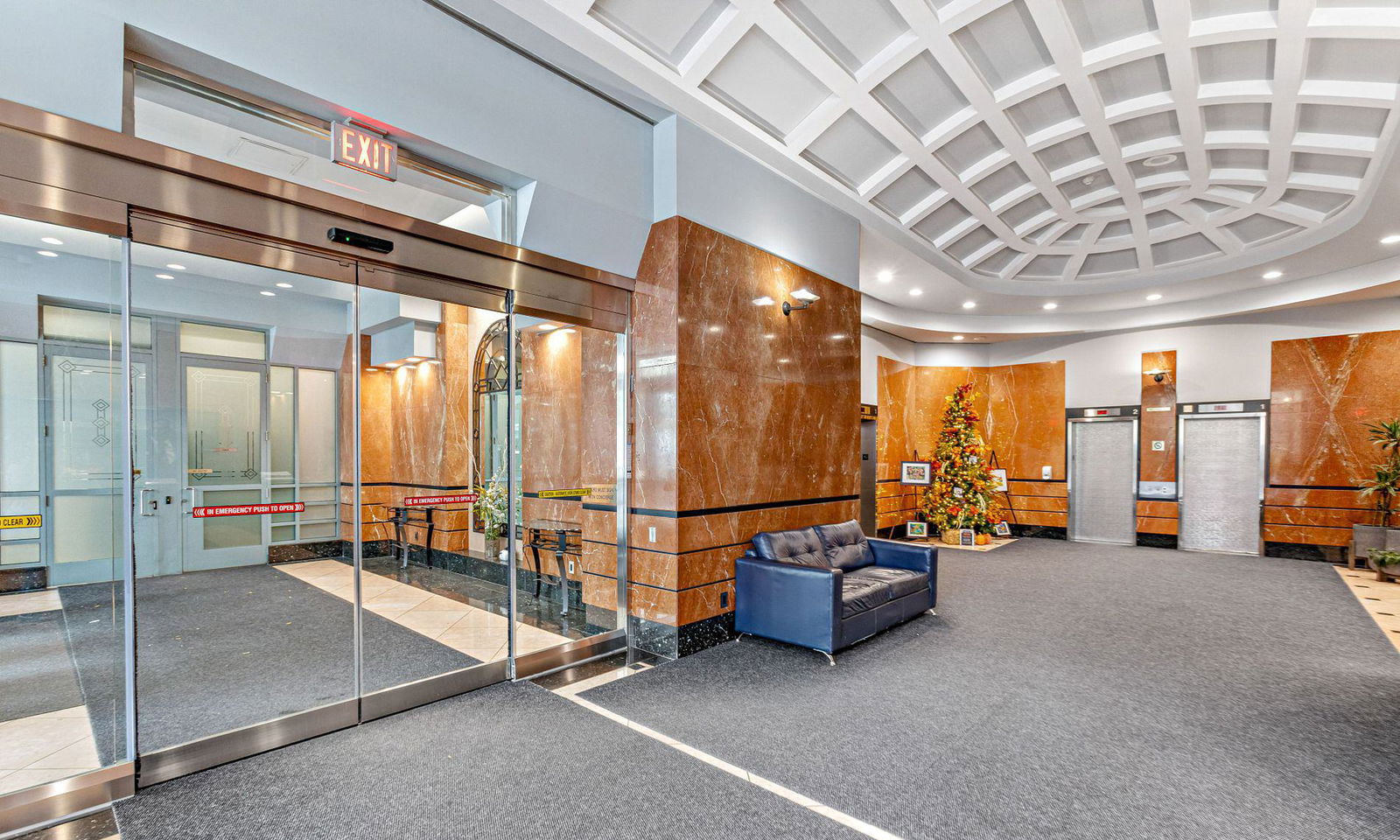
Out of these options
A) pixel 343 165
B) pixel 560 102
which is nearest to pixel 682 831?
pixel 343 165

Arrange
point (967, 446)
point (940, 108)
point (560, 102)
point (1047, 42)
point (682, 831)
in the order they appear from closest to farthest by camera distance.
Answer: point (682, 831) → point (560, 102) → point (1047, 42) → point (940, 108) → point (967, 446)

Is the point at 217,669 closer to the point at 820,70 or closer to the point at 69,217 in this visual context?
the point at 69,217

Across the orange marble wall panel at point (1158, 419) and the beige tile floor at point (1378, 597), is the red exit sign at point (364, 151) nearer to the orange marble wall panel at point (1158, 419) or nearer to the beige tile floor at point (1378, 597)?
the beige tile floor at point (1378, 597)

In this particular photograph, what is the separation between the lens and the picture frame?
11.9 meters

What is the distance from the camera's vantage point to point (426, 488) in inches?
179

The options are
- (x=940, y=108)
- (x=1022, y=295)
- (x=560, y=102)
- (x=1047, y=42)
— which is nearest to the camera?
(x=560, y=102)

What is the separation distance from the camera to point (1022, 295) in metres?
10.6

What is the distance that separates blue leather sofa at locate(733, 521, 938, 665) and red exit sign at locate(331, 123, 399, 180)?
3845 mm

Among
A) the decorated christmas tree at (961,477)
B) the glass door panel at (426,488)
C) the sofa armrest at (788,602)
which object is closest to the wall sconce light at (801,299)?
the sofa armrest at (788,602)

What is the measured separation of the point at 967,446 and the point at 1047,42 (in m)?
7.70

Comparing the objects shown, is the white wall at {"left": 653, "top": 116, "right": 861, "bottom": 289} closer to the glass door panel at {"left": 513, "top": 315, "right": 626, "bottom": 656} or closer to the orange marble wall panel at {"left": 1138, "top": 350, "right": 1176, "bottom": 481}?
the glass door panel at {"left": 513, "top": 315, "right": 626, "bottom": 656}

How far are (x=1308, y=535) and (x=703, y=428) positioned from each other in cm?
1085

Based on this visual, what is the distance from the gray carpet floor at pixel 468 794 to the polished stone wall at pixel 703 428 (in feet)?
5.02

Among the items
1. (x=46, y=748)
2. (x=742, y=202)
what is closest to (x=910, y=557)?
(x=742, y=202)
